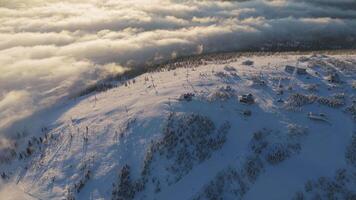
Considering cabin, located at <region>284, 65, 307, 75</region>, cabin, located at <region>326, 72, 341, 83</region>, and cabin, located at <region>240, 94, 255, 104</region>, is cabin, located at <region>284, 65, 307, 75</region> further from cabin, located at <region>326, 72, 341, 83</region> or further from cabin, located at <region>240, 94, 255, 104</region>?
cabin, located at <region>240, 94, 255, 104</region>

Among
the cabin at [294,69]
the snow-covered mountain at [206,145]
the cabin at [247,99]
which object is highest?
the cabin at [294,69]

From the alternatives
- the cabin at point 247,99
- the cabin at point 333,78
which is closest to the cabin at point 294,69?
the cabin at point 333,78

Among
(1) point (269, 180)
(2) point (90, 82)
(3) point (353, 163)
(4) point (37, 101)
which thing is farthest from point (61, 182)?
(2) point (90, 82)

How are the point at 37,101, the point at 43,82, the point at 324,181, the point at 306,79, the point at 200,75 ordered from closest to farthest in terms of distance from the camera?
the point at 324,181, the point at 306,79, the point at 200,75, the point at 37,101, the point at 43,82

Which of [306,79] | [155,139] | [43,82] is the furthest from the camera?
[43,82]

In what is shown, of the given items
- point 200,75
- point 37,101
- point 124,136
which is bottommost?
point 37,101

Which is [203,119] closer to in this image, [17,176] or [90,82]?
[17,176]

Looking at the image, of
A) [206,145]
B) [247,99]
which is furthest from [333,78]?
[206,145]

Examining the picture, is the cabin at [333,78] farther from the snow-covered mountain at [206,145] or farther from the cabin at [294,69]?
the cabin at [294,69]

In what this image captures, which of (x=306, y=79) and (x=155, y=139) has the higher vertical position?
(x=306, y=79)
